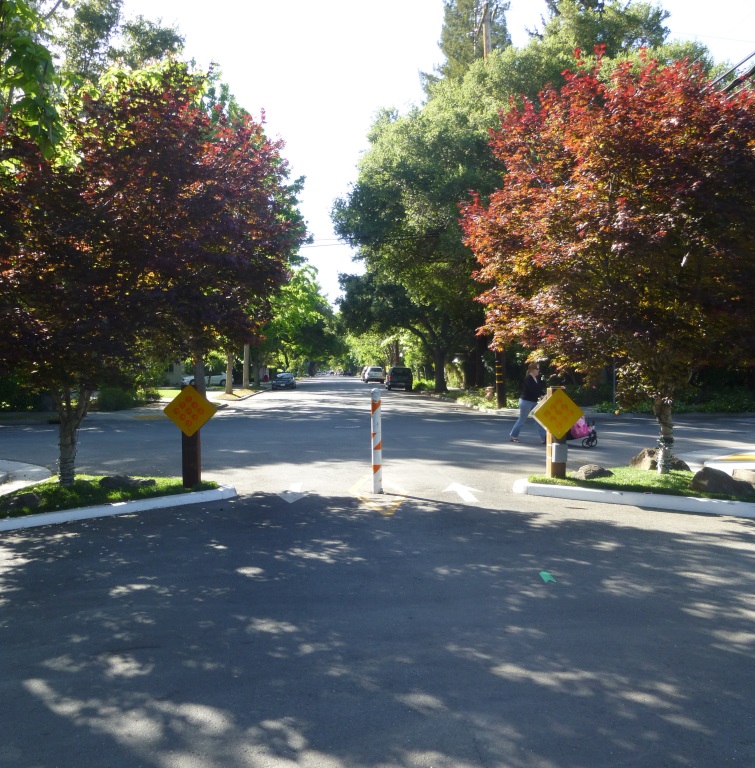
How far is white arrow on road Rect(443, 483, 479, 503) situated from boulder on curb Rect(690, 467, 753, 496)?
2899 millimetres

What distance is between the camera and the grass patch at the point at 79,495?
29.9 feet

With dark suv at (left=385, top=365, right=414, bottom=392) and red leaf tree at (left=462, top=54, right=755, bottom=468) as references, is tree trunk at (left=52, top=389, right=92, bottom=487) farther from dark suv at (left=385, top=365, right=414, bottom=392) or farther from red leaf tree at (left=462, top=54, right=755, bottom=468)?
dark suv at (left=385, top=365, right=414, bottom=392)

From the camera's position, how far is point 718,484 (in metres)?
9.76

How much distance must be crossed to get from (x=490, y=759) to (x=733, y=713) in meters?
1.41

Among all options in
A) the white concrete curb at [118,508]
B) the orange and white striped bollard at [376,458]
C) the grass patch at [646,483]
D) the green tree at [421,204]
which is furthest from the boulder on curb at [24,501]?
the green tree at [421,204]

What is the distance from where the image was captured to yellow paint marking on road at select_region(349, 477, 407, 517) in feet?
30.5

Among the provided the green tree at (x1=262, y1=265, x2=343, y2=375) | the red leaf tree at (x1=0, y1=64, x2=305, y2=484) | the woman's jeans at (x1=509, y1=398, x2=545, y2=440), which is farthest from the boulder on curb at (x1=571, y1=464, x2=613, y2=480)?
the green tree at (x1=262, y1=265, x2=343, y2=375)

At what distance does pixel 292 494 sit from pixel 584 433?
25.2 feet

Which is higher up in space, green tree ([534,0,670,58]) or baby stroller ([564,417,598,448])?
green tree ([534,0,670,58])

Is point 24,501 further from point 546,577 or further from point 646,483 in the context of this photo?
point 646,483

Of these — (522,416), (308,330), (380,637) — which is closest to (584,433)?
(522,416)

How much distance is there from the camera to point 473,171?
26.8m

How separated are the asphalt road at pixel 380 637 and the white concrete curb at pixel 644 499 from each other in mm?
514

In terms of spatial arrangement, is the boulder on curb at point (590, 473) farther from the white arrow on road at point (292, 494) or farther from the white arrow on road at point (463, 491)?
the white arrow on road at point (292, 494)
